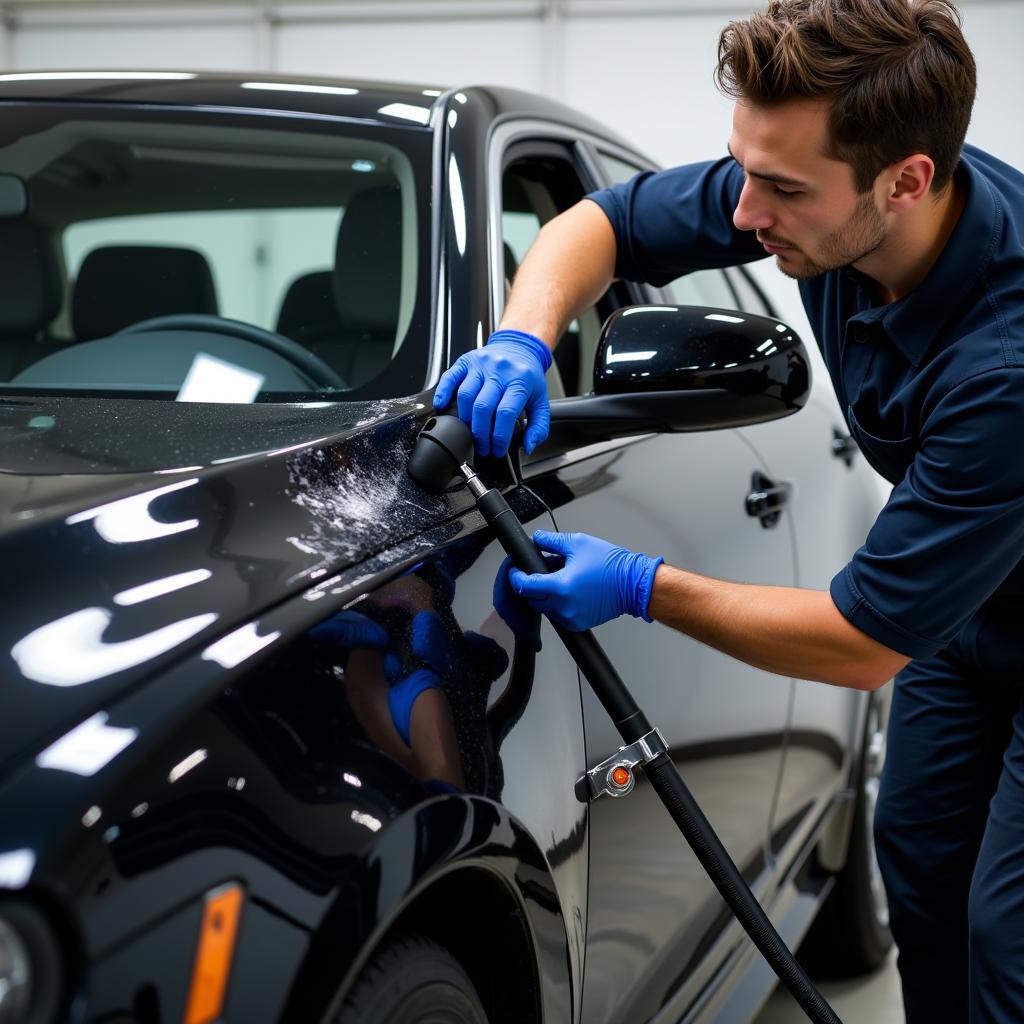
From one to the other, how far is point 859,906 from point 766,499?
3.84 ft

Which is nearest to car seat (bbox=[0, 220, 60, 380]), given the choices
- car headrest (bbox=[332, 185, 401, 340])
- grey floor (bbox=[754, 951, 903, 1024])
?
car headrest (bbox=[332, 185, 401, 340])

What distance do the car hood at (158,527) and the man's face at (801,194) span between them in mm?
554

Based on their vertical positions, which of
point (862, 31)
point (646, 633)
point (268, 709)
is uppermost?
point (862, 31)

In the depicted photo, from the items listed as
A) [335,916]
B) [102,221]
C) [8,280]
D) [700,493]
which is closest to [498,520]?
[335,916]

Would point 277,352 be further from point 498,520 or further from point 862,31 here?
point 862,31

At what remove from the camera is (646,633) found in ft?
5.32

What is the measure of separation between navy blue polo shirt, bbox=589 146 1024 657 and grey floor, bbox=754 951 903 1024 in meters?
1.30

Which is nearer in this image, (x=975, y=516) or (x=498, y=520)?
(x=498, y=520)

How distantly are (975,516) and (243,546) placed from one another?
2.71 ft

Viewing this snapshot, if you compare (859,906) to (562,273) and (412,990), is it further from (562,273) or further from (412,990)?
(412,990)

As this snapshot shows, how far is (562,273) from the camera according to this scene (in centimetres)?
183

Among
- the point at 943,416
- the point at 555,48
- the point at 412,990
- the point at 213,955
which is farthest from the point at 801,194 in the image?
the point at 555,48

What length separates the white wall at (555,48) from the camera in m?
8.32

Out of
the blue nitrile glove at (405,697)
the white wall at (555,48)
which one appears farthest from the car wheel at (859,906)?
the white wall at (555,48)
